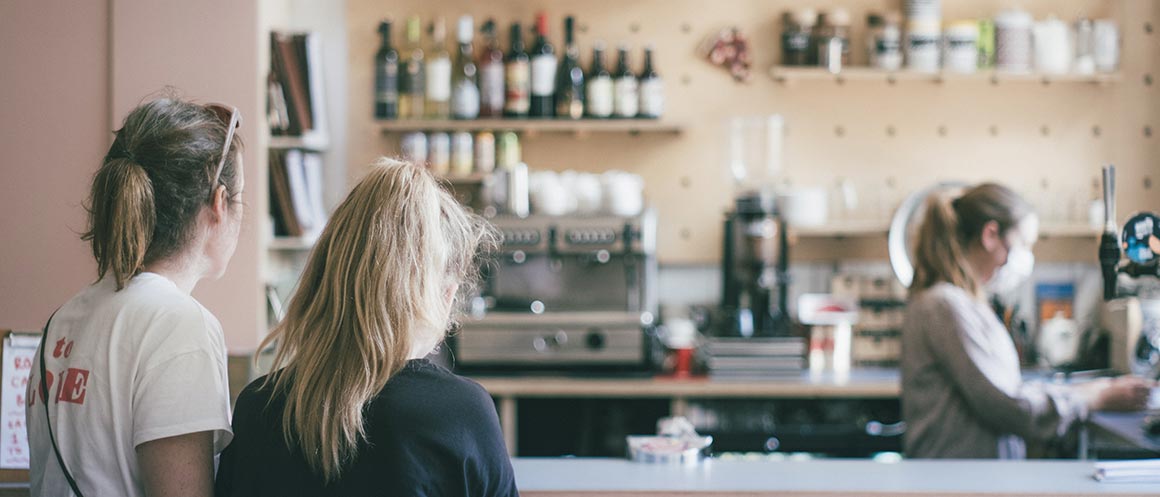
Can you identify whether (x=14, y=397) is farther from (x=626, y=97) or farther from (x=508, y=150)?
(x=626, y=97)

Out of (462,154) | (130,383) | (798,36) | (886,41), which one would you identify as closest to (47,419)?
(130,383)

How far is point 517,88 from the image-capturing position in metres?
4.32

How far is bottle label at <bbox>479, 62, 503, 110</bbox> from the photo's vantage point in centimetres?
433

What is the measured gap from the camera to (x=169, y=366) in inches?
57.3

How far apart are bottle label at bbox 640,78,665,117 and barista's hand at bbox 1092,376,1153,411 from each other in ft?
6.62

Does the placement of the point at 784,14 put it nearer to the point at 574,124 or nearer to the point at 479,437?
the point at 574,124

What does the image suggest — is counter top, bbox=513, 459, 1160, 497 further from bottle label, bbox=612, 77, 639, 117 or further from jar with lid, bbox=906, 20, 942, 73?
jar with lid, bbox=906, 20, 942, 73

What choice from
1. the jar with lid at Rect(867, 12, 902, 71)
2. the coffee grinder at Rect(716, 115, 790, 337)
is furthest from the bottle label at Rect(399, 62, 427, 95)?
the jar with lid at Rect(867, 12, 902, 71)

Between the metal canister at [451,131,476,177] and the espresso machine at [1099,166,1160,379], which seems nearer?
the espresso machine at [1099,166,1160,379]

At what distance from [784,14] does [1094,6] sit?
1.24m

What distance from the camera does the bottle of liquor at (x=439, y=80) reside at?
432 cm

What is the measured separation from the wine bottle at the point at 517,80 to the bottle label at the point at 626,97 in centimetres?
35

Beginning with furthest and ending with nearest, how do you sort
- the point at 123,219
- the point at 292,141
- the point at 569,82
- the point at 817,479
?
the point at 569,82, the point at 292,141, the point at 817,479, the point at 123,219

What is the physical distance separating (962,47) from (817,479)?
262 cm
